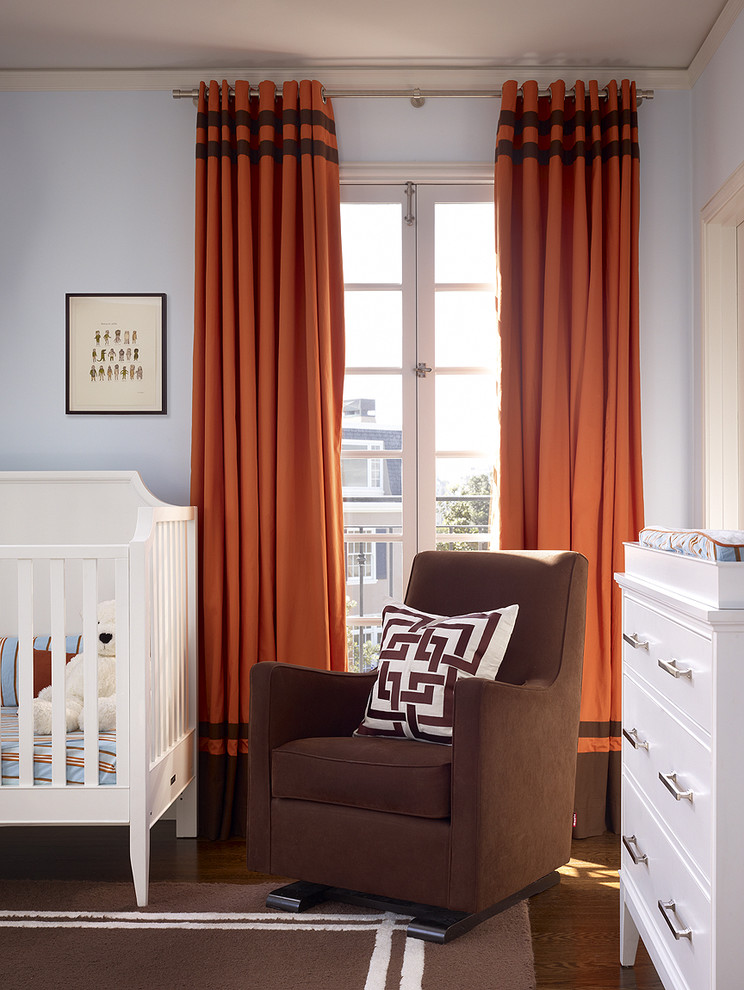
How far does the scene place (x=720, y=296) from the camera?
2834mm

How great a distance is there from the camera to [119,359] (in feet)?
10.0

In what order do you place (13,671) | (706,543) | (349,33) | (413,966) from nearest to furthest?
(706,543)
(413,966)
(13,671)
(349,33)

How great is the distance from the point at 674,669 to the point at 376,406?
1809 mm

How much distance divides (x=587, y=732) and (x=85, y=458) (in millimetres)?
1950

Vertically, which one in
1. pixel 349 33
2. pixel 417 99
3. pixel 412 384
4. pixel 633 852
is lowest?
pixel 633 852

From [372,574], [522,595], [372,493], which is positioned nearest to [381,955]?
[522,595]

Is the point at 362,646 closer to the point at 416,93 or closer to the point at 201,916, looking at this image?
the point at 201,916

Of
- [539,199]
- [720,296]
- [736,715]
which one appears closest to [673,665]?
[736,715]

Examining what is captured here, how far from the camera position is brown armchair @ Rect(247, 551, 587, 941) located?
196cm

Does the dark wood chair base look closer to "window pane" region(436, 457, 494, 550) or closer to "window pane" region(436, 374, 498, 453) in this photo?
"window pane" region(436, 457, 494, 550)

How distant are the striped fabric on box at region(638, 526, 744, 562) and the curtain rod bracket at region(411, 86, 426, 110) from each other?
2.00m

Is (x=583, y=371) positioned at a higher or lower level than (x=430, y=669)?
higher

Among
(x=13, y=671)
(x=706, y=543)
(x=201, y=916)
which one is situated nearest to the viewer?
(x=706, y=543)

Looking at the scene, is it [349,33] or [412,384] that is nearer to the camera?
[349,33]
